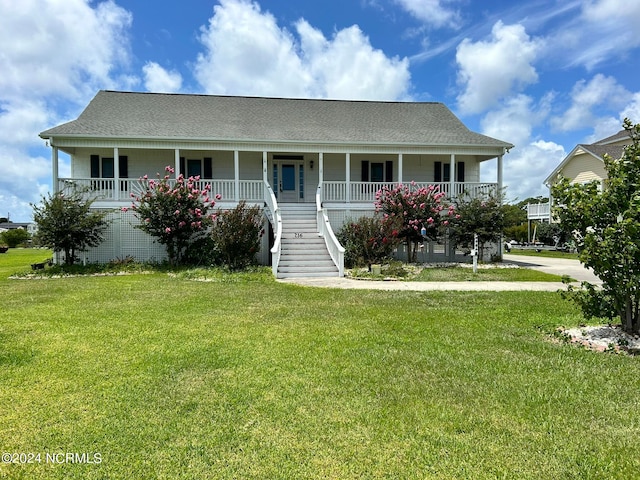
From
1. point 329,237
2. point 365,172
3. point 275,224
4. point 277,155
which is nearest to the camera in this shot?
point 329,237

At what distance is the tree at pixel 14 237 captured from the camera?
3662cm

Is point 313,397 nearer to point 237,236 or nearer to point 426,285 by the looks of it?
point 426,285

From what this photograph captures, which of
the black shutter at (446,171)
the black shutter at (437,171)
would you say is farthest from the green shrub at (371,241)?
the black shutter at (446,171)

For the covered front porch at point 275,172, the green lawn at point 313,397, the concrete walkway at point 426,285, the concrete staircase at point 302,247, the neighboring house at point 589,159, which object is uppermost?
the neighboring house at point 589,159

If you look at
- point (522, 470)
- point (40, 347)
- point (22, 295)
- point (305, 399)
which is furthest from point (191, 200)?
Result: point (522, 470)

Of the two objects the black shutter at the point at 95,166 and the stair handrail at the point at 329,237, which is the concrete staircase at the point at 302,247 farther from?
the black shutter at the point at 95,166

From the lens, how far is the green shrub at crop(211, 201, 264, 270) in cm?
1335

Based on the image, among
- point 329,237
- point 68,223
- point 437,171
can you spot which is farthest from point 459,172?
point 68,223

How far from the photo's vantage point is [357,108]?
21625 mm

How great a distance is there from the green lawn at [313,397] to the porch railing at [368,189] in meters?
10.8

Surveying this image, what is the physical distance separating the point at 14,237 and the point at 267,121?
105 ft

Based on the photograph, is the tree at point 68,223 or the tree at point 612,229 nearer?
the tree at point 612,229

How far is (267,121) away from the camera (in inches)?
750

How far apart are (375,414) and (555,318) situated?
16.4ft
